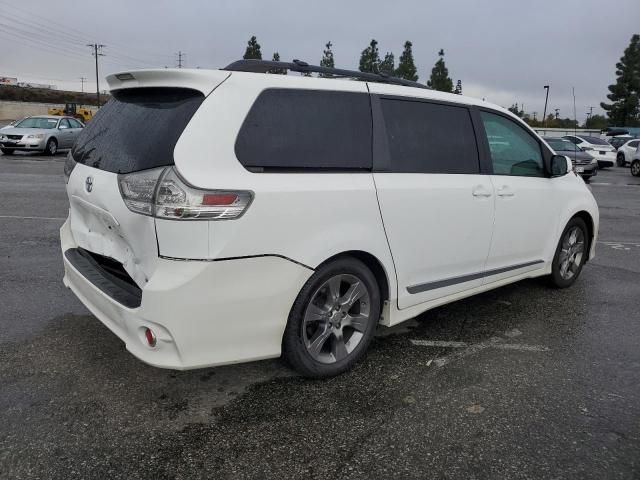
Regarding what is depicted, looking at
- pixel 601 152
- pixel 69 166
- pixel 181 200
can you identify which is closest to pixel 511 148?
pixel 181 200

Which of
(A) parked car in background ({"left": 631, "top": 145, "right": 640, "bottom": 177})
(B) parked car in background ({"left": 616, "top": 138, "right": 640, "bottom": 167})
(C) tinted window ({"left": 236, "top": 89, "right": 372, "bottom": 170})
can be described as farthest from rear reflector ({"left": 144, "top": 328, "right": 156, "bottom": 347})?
(B) parked car in background ({"left": 616, "top": 138, "right": 640, "bottom": 167})

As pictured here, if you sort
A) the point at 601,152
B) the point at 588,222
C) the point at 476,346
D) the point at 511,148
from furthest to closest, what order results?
the point at 601,152 → the point at 588,222 → the point at 511,148 → the point at 476,346

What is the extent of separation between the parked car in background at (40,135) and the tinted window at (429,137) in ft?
58.9

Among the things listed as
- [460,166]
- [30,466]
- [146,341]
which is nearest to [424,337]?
[460,166]

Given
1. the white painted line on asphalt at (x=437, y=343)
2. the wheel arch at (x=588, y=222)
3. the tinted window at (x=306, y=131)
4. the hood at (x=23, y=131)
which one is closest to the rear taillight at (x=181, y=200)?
the tinted window at (x=306, y=131)

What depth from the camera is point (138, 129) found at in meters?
2.94

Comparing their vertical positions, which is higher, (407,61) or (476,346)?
(407,61)

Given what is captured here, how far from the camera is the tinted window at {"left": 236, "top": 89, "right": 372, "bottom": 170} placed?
2791 mm

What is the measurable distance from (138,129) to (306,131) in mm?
904

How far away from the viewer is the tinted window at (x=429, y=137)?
343cm

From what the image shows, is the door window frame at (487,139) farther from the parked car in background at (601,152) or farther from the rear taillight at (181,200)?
the parked car in background at (601,152)

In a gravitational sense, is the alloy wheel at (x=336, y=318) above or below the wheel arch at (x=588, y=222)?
below

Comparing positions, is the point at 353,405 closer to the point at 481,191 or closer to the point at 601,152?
the point at 481,191

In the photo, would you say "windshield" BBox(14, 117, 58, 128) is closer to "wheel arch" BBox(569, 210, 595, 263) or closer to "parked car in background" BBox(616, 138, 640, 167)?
"wheel arch" BBox(569, 210, 595, 263)
